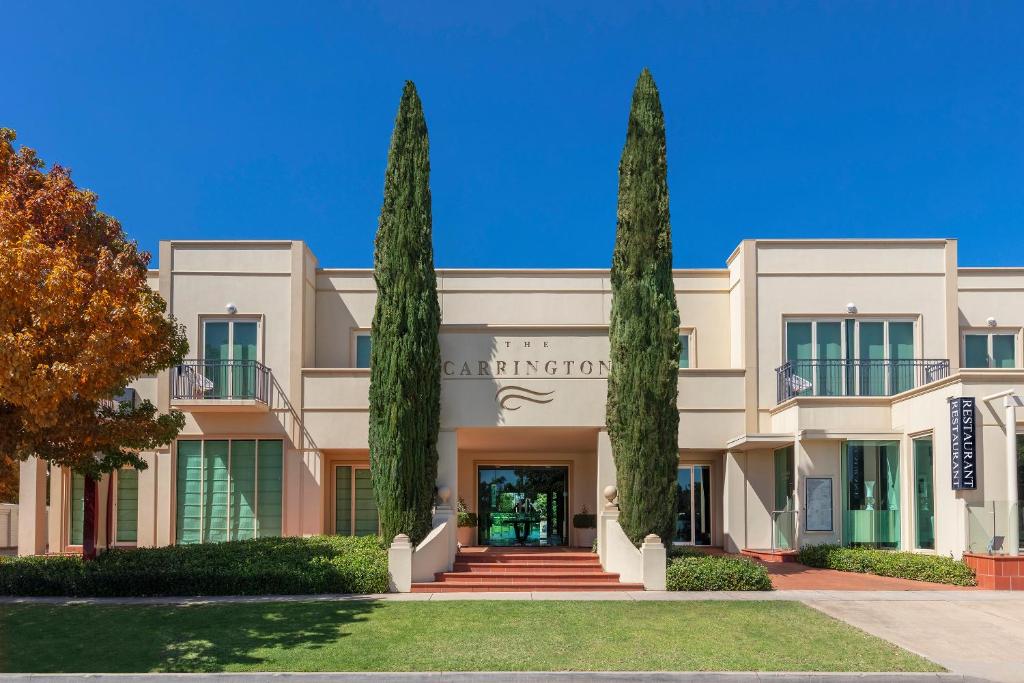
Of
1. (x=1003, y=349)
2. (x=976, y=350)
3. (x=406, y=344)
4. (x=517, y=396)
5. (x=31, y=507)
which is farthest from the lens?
(x=1003, y=349)

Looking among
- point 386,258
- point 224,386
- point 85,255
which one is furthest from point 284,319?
point 85,255

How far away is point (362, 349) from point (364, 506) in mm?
4036

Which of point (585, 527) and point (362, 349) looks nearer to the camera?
point (585, 527)

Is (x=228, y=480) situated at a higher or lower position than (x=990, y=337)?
lower

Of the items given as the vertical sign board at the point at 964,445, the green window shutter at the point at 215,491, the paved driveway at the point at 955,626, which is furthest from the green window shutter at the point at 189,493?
the vertical sign board at the point at 964,445

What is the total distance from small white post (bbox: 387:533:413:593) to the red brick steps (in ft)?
0.80

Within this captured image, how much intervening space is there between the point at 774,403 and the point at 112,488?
1608 cm

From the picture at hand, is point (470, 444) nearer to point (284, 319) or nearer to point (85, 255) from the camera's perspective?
point (284, 319)

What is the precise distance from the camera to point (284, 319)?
75.4 feet

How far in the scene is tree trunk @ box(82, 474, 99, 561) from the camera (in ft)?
59.6

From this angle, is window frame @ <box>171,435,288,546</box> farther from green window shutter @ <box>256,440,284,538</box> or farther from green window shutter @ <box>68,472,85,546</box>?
green window shutter @ <box>68,472,85,546</box>

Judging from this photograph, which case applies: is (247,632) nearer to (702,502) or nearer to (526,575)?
(526,575)

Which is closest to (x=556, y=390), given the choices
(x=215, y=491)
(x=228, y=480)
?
(x=228, y=480)

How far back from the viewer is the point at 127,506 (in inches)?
890
